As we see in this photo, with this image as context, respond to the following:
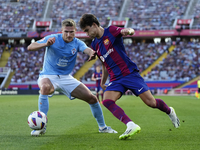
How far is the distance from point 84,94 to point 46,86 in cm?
79

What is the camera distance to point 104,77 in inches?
222

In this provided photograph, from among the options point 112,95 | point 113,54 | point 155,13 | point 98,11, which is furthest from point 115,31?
point 98,11

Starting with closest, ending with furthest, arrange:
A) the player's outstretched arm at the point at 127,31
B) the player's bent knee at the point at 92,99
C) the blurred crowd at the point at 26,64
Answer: the player's outstretched arm at the point at 127,31, the player's bent knee at the point at 92,99, the blurred crowd at the point at 26,64

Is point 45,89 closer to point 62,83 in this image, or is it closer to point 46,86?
point 46,86

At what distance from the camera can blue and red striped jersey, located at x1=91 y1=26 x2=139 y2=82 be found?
510cm

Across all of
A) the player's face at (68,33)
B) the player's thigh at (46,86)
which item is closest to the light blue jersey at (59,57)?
the player's face at (68,33)

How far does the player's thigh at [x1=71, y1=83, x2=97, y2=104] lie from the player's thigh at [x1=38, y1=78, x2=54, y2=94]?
0.49 m

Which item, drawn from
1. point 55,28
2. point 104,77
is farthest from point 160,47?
point 104,77

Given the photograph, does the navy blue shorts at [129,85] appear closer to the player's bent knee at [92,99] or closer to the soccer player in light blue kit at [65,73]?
the player's bent knee at [92,99]

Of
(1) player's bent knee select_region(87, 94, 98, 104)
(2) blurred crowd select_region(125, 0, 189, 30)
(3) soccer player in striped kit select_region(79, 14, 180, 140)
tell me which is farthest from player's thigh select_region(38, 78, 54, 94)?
(2) blurred crowd select_region(125, 0, 189, 30)

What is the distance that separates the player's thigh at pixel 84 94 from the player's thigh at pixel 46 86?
0.49 meters

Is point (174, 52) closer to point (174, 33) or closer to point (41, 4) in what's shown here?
point (174, 33)

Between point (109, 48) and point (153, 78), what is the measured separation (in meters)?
28.9

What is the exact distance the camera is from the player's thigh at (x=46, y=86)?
222 inches
